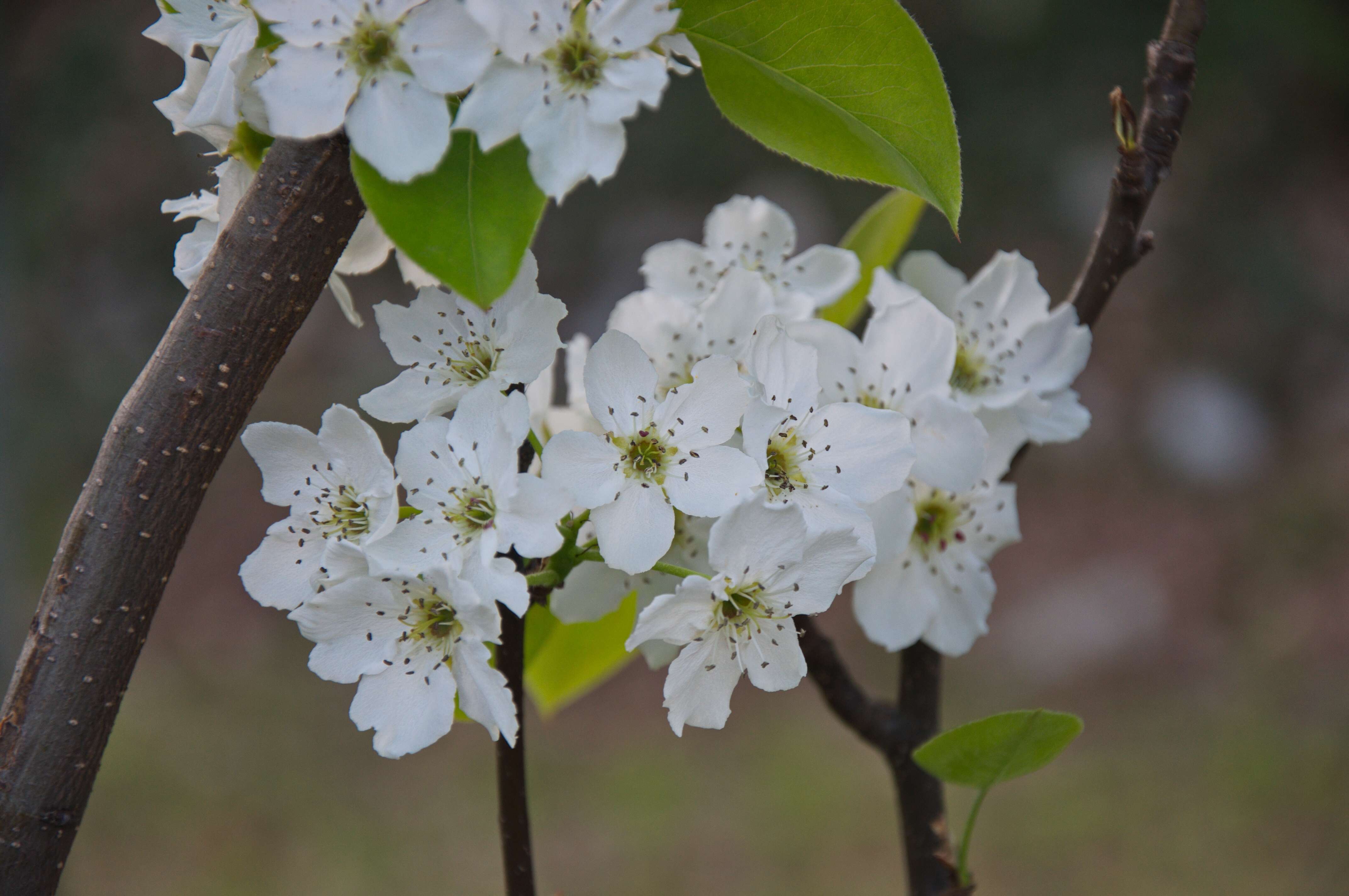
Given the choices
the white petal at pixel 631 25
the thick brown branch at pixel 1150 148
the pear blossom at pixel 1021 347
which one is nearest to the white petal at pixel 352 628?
the white petal at pixel 631 25

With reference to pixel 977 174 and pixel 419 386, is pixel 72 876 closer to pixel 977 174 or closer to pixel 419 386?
pixel 419 386

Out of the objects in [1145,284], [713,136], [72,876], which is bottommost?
[72,876]

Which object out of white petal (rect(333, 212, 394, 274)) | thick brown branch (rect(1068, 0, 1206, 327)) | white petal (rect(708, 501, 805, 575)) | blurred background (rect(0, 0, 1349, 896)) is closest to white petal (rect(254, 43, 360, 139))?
white petal (rect(333, 212, 394, 274))

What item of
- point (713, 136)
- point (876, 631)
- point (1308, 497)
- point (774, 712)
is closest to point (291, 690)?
point (774, 712)

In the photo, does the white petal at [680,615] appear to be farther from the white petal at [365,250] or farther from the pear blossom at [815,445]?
the white petal at [365,250]

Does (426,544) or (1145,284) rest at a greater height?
(1145,284)

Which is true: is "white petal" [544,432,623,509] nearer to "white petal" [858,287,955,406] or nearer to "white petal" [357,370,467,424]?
"white petal" [357,370,467,424]

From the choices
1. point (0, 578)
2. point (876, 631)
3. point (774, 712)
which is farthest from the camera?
point (774, 712)
